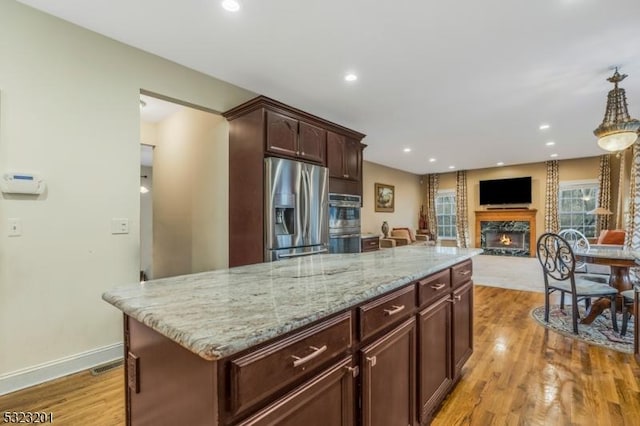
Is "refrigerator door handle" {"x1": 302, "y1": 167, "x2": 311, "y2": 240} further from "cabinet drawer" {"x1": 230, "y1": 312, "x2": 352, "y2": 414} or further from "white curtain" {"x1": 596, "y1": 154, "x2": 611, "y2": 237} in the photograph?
"white curtain" {"x1": 596, "y1": 154, "x2": 611, "y2": 237}

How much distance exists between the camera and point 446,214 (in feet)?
32.4

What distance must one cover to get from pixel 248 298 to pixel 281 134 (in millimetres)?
2406

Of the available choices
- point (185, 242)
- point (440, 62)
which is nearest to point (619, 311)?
point (440, 62)

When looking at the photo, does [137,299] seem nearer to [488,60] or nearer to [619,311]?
[488,60]

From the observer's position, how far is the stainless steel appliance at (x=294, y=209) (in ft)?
9.65

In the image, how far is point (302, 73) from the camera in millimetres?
3008

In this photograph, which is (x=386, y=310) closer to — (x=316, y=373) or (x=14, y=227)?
(x=316, y=373)

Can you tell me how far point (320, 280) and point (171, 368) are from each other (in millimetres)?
651

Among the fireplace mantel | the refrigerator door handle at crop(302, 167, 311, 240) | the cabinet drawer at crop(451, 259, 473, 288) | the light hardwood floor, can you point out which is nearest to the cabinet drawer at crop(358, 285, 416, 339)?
the cabinet drawer at crop(451, 259, 473, 288)

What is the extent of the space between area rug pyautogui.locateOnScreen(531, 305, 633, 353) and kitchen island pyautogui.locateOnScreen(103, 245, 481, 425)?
2201 millimetres

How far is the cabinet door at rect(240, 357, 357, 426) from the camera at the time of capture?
78 cm

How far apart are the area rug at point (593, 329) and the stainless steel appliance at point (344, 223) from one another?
2347 mm

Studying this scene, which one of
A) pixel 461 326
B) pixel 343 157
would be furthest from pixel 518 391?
pixel 343 157

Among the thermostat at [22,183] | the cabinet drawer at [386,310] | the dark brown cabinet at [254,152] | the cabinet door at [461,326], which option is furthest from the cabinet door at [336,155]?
the thermostat at [22,183]
